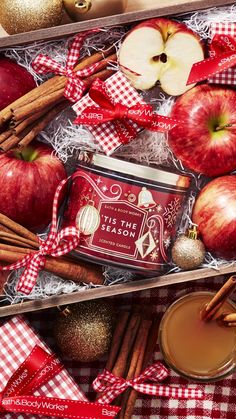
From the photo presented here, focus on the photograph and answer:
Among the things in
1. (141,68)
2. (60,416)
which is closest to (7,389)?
(60,416)

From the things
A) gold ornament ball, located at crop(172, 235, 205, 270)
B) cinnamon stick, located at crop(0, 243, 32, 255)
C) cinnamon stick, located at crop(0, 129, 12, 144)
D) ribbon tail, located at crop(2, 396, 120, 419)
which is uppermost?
cinnamon stick, located at crop(0, 129, 12, 144)

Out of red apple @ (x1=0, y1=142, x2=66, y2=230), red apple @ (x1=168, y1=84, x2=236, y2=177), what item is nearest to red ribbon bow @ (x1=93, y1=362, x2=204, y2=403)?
red apple @ (x1=0, y1=142, x2=66, y2=230)

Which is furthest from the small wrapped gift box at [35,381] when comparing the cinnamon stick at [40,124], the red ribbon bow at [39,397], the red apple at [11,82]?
the red apple at [11,82]

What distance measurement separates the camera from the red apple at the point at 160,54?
176 cm

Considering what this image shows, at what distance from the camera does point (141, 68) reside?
1778 mm

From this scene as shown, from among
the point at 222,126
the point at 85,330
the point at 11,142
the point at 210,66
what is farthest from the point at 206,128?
the point at 85,330

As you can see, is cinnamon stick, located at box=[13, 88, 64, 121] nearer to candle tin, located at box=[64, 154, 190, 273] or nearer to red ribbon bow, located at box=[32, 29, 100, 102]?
red ribbon bow, located at box=[32, 29, 100, 102]

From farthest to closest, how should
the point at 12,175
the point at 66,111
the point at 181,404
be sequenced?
1. the point at 181,404
2. the point at 66,111
3. the point at 12,175

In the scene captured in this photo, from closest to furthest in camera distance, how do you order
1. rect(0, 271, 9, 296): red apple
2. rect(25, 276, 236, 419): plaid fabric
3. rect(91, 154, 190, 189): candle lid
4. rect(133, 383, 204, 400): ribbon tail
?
rect(91, 154, 190, 189): candle lid
rect(0, 271, 9, 296): red apple
rect(133, 383, 204, 400): ribbon tail
rect(25, 276, 236, 419): plaid fabric

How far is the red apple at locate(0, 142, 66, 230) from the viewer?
1.75m

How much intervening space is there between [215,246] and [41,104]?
0.55 m

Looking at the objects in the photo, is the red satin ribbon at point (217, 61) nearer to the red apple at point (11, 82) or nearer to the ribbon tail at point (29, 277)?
the red apple at point (11, 82)

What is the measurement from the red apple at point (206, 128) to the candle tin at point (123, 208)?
8cm

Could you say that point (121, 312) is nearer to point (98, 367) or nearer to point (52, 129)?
point (98, 367)
